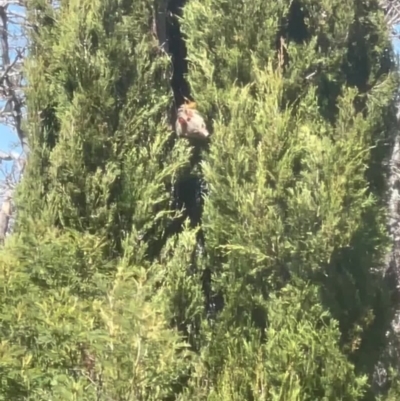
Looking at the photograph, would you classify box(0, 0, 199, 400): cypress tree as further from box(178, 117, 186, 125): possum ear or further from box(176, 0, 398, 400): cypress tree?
box(176, 0, 398, 400): cypress tree

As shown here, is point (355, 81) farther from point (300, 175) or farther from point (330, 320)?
point (330, 320)

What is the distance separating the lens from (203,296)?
4.53 meters

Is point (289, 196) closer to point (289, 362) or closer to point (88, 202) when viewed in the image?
point (289, 362)

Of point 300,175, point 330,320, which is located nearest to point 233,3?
point 300,175

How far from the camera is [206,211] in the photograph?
4.52m

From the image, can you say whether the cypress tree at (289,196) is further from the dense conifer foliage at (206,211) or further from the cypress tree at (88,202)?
the cypress tree at (88,202)

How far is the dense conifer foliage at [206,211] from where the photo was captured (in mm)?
4059

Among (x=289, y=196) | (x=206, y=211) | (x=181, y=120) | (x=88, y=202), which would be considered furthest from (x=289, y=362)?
(x=181, y=120)

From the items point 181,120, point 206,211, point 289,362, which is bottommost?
point 289,362

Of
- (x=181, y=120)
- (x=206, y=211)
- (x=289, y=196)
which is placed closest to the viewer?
(x=289, y=196)

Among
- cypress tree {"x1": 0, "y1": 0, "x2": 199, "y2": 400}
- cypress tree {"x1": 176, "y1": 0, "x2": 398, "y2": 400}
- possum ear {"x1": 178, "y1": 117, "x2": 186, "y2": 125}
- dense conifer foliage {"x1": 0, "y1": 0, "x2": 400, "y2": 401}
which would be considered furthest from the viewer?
possum ear {"x1": 178, "y1": 117, "x2": 186, "y2": 125}

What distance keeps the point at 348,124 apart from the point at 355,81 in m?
0.58

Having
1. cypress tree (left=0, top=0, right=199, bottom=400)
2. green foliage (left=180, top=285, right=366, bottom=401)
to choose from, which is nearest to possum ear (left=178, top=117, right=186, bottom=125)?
cypress tree (left=0, top=0, right=199, bottom=400)

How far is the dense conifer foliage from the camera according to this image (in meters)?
4.06
